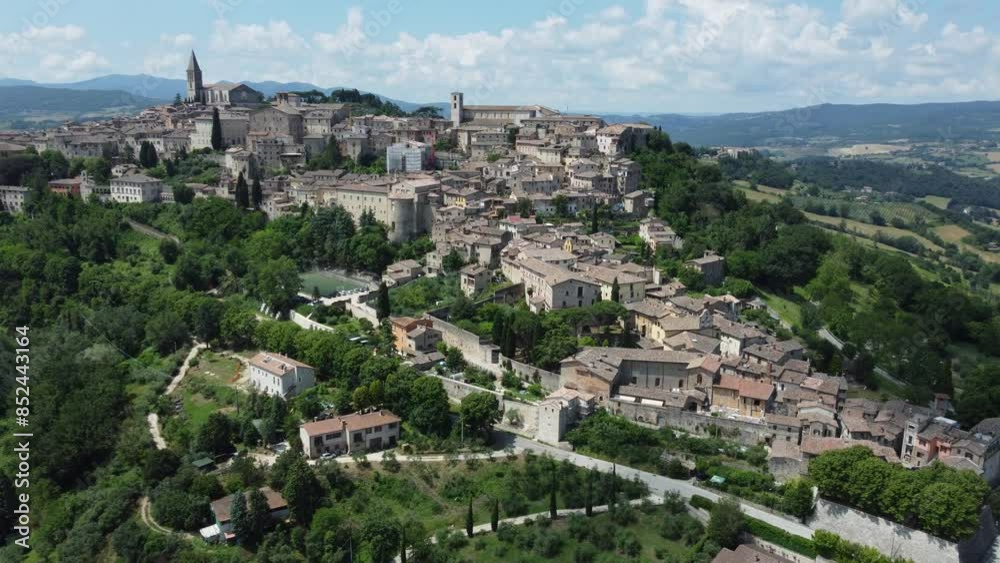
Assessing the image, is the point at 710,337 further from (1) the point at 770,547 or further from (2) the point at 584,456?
(1) the point at 770,547

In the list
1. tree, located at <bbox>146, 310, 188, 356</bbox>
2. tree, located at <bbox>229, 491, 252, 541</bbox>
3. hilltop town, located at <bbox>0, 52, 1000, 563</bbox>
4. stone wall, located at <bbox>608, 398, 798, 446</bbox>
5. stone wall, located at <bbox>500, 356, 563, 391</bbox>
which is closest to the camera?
tree, located at <bbox>229, 491, 252, 541</bbox>

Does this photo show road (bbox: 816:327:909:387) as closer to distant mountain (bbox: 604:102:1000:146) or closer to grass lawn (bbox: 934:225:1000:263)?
grass lawn (bbox: 934:225:1000:263)

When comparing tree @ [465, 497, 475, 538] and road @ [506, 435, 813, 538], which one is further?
tree @ [465, 497, 475, 538]

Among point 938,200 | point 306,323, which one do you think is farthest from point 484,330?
point 938,200

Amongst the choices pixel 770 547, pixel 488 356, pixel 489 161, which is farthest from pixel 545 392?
pixel 489 161

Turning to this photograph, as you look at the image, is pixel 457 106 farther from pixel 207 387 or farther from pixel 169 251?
pixel 207 387

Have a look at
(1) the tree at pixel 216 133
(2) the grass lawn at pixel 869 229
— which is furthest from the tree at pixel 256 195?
(2) the grass lawn at pixel 869 229

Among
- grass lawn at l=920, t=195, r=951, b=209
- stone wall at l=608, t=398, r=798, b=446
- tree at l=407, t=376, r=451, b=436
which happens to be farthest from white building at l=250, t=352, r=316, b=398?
grass lawn at l=920, t=195, r=951, b=209
